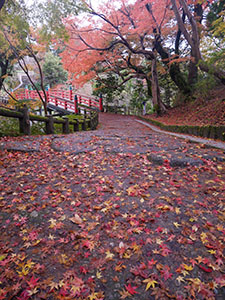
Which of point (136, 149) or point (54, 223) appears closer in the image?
point (54, 223)

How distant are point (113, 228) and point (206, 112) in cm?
926

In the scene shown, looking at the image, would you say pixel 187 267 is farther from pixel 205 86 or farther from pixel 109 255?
pixel 205 86

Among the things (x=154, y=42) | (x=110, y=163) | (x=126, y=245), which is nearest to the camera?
(x=126, y=245)

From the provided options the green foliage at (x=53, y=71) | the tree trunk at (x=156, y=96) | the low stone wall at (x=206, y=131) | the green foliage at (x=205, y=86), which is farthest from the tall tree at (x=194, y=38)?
the green foliage at (x=53, y=71)

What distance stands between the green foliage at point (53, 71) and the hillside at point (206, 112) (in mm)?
20988

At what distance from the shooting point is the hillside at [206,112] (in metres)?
8.22

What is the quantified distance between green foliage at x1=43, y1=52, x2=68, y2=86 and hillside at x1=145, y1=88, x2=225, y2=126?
21.0m

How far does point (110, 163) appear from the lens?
4.37m

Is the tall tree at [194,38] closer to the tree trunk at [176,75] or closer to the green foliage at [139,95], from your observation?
the tree trunk at [176,75]

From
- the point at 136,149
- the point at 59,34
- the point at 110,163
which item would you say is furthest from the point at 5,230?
the point at 59,34

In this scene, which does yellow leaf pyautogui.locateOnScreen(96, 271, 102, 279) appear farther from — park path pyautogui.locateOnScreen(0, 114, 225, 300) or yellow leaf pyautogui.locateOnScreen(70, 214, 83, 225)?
yellow leaf pyautogui.locateOnScreen(70, 214, 83, 225)

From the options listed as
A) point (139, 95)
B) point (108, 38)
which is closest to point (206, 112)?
point (108, 38)

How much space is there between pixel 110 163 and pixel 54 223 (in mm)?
2130

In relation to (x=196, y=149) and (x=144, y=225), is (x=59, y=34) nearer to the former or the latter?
(x=196, y=149)
